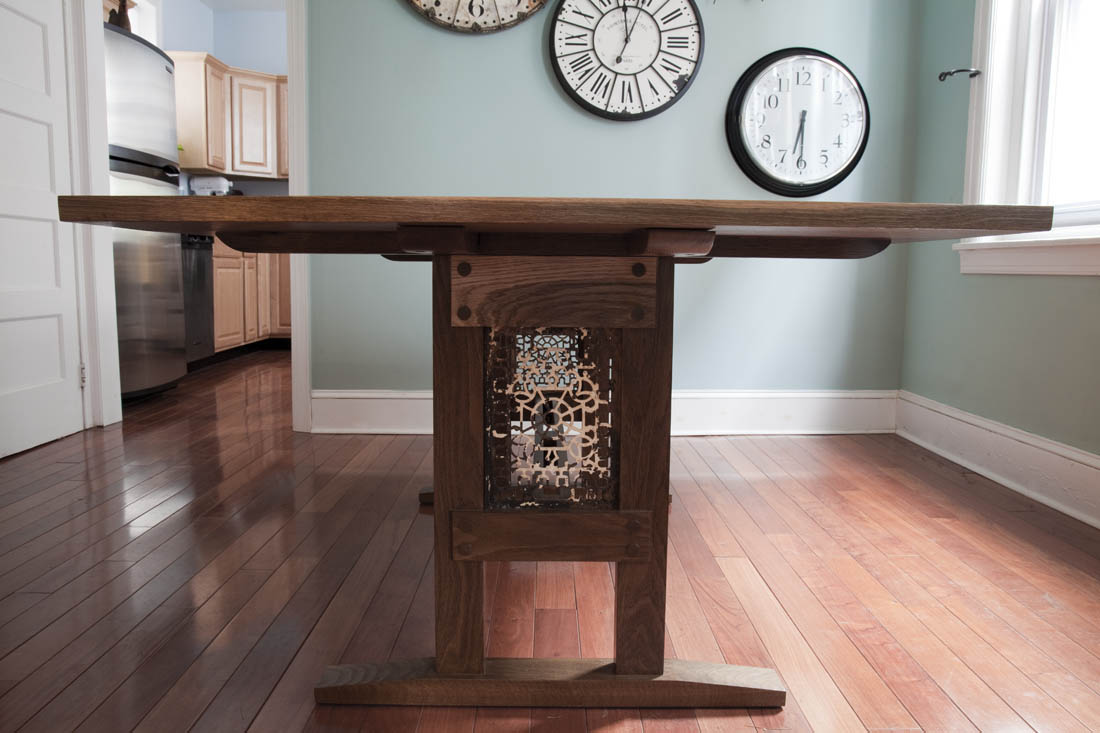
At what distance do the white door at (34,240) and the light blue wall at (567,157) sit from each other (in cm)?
91

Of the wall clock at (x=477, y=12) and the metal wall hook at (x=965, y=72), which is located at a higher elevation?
the wall clock at (x=477, y=12)

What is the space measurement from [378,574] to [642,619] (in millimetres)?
726

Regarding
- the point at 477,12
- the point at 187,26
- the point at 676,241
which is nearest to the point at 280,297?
the point at 187,26

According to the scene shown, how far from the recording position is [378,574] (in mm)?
1716

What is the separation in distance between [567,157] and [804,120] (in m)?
0.93

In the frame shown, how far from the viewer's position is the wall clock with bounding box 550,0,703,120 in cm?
290

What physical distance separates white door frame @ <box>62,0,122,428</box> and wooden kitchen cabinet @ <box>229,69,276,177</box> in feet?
9.20

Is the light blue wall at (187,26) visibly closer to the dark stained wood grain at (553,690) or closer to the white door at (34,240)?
the white door at (34,240)

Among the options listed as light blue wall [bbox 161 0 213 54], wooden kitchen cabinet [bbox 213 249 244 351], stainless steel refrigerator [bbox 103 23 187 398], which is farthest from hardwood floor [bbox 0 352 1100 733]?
light blue wall [bbox 161 0 213 54]

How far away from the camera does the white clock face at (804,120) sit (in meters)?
2.97

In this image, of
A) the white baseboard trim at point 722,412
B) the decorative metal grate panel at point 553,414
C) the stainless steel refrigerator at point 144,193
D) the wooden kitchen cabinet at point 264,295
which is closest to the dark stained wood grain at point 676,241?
the decorative metal grate panel at point 553,414

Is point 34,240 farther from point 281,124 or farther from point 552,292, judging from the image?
point 281,124

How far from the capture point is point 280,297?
6.13m

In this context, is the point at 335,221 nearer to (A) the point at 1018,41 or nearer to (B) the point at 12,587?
(B) the point at 12,587
